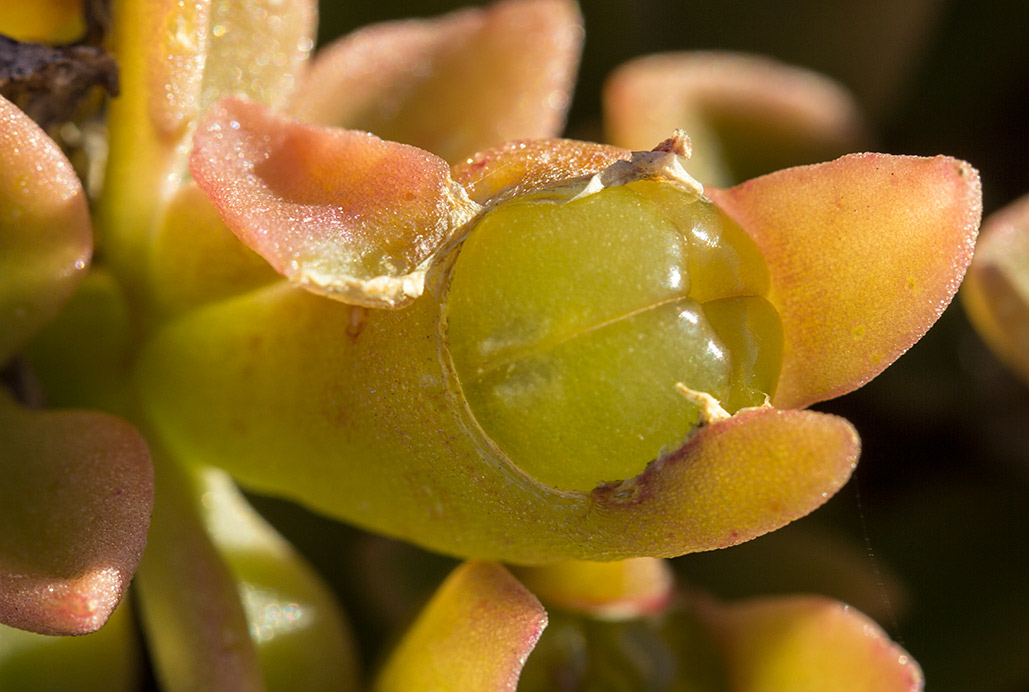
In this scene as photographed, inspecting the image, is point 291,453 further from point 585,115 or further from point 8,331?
point 585,115

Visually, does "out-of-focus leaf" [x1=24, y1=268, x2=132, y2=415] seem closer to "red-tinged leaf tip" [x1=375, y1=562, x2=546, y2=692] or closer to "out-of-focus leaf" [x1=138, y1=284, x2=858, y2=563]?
"out-of-focus leaf" [x1=138, y1=284, x2=858, y2=563]

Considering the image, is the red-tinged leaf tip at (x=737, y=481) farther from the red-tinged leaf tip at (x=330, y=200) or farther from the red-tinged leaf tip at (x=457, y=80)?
the red-tinged leaf tip at (x=457, y=80)

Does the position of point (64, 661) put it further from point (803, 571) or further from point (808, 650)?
point (803, 571)

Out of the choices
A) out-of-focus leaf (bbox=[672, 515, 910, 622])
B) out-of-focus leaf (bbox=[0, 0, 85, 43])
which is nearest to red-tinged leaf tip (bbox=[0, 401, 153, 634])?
out-of-focus leaf (bbox=[0, 0, 85, 43])

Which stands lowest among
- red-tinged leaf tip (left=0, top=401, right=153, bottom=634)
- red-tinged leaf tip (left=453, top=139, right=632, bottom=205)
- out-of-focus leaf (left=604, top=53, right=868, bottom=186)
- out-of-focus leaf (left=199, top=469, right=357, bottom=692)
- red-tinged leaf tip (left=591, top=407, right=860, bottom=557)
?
out-of-focus leaf (left=199, top=469, right=357, bottom=692)

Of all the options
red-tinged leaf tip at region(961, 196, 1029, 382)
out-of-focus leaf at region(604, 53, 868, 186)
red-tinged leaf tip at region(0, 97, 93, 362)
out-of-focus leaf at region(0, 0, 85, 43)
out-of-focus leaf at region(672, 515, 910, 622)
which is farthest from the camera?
out-of-focus leaf at region(604, 53, 868, 186)

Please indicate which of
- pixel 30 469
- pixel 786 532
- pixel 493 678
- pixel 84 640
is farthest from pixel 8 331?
pixel 786 532
